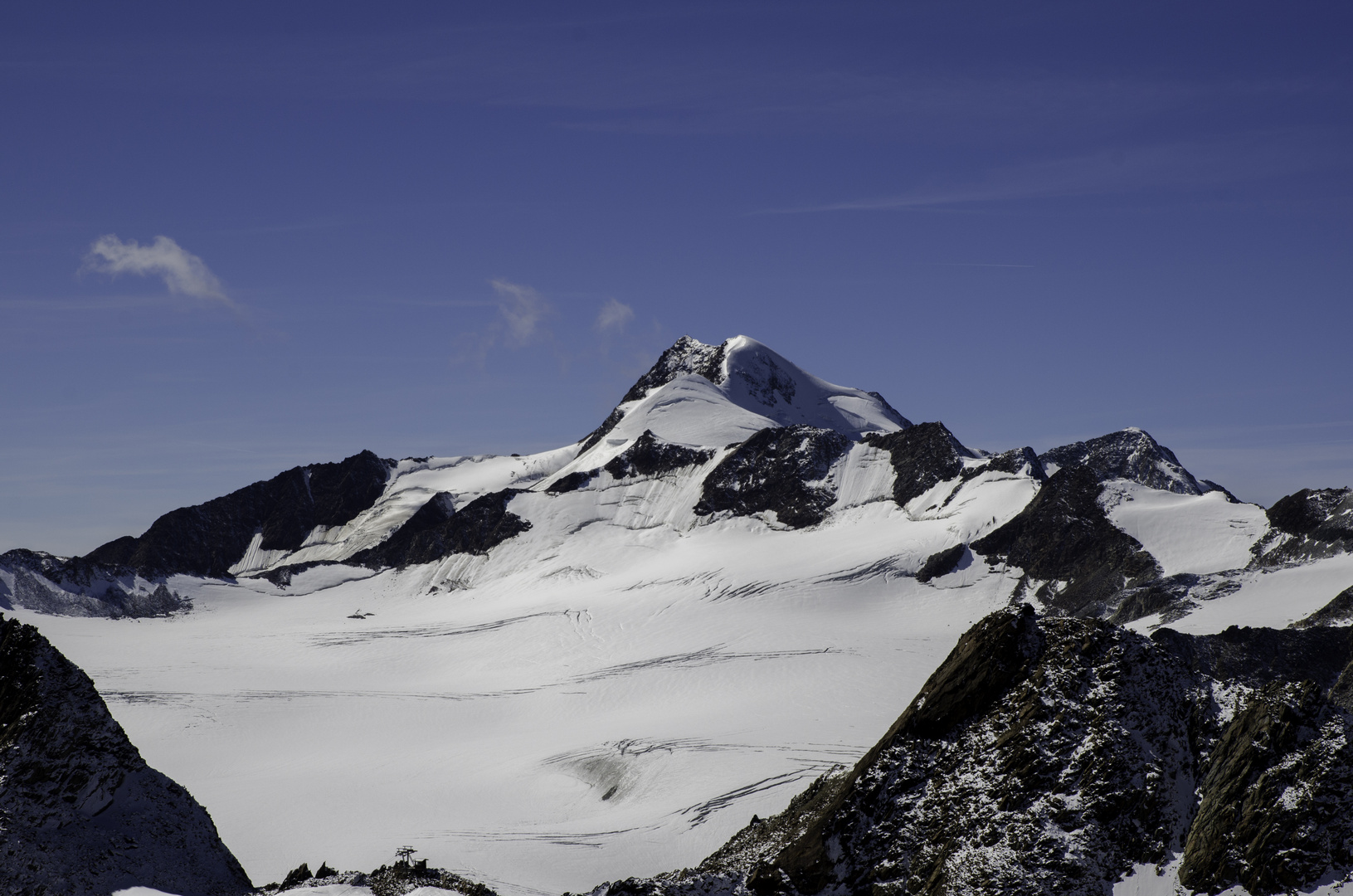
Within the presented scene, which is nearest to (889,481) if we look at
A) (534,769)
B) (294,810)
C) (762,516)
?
(762,516)

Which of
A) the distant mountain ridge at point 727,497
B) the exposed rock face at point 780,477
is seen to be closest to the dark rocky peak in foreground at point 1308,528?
the distant mountain ridge at point 727,497

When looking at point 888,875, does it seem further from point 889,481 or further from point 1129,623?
point 889,481

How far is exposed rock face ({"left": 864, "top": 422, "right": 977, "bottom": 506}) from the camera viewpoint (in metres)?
121

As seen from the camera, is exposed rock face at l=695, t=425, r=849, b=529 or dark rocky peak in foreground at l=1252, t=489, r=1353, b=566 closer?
dark rocky peak in foreground at l=1252, t=489, r=1353, b=566

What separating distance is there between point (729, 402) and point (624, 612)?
220 feet

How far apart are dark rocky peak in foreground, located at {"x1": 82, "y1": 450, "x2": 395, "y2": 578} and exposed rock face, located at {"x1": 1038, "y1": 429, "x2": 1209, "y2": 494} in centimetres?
10259

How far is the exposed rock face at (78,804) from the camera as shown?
1246 inches

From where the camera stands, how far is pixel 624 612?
102 m

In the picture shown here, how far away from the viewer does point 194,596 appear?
125750 mm

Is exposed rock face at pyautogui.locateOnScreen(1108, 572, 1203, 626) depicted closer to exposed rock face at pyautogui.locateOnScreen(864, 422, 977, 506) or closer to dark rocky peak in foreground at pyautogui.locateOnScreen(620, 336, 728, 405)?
exposed rock face at pyautogui.locateOnScreen(864, 422, 977, 506)

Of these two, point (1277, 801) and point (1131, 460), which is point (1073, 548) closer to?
point (1131, 460)

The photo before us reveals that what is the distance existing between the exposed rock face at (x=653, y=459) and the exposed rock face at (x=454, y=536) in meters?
12.8

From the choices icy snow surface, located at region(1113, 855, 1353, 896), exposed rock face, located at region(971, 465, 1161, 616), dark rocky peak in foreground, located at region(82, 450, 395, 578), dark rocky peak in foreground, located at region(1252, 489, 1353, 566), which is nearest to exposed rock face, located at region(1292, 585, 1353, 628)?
dark rocky peak in foreground, located at region(1252, 489, 1353, 566)

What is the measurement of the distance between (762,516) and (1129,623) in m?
47.6
